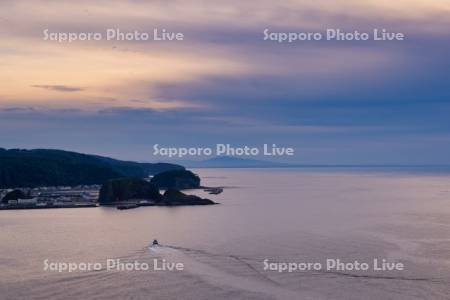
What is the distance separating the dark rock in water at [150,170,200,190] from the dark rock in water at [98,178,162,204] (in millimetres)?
52338

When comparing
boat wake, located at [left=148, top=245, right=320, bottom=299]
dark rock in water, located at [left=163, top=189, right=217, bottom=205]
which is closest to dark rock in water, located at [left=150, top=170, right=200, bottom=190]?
dark rock in water, located at [left=163, top=189, right=217, bottom=205]

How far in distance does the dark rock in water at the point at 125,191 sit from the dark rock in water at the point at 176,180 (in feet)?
172

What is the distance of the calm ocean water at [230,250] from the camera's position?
4103 cm

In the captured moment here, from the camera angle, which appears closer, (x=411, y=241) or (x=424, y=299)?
(x=424, y=299)

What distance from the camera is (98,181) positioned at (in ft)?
643

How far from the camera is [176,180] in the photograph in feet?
609

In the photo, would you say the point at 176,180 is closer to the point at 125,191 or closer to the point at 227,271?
the point at 125,191

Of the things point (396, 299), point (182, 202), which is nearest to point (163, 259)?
point (396, 299)

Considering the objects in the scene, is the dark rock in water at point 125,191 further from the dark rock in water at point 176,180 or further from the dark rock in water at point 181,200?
the dark rock in water at point 176,180

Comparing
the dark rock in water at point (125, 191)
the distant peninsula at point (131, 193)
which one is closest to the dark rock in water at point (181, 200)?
the distant peninsula at point (131, 193)

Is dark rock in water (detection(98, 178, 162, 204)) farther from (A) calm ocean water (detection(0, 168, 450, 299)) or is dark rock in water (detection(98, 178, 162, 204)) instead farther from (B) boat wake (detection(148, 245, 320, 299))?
(B) boat wake (detection(148, 245, 320, 299))

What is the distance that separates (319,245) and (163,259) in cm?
1567

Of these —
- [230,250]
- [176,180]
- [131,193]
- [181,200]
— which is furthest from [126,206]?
[176,180]

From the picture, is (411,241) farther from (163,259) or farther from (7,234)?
(7,234)
